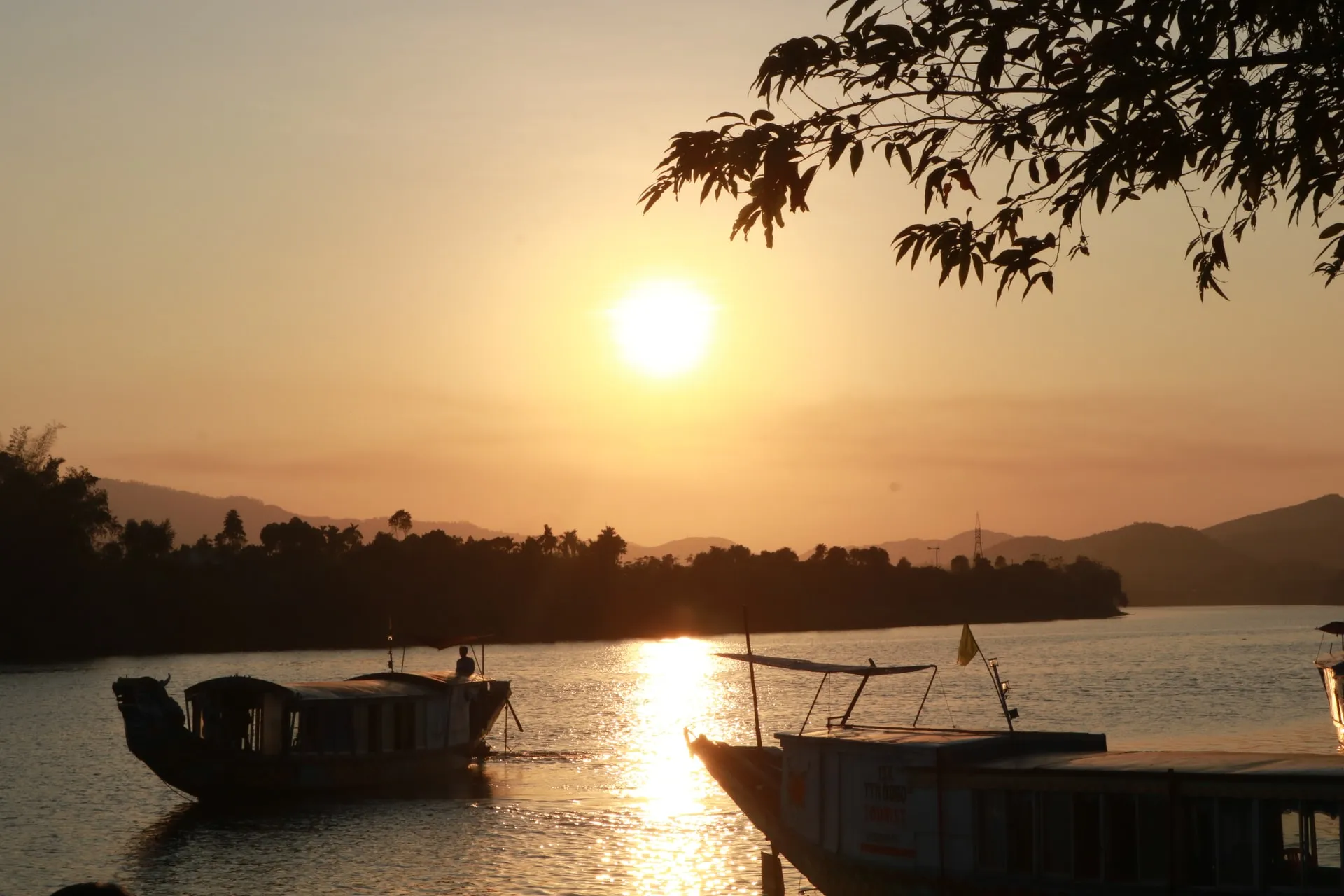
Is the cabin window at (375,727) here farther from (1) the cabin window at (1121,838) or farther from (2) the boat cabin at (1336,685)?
(2) the boat cabin at (1336,685)

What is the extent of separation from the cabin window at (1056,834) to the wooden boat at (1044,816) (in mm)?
25

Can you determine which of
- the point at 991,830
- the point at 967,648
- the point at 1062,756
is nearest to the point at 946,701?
the point at 967,648

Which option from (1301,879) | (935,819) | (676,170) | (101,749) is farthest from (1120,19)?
(101,749)

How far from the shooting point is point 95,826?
147 feet

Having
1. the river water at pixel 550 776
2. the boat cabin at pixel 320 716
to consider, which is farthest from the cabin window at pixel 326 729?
the river water at pixel 550 776

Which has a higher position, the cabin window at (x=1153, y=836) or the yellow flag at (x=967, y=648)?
the yellow flag at (x=967, y=648)

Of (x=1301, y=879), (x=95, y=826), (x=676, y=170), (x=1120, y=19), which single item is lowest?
(x=95, y=826)

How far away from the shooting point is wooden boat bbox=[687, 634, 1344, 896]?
21.1 meters

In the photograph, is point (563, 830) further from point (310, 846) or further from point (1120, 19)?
point (1120, 19)

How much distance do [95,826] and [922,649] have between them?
12081 centimetres

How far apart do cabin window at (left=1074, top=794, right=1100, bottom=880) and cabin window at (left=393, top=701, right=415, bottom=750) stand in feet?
105

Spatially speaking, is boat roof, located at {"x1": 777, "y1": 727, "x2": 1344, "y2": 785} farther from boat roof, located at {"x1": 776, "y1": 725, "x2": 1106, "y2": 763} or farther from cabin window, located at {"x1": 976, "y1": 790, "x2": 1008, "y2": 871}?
cabin window, located at {"x1": 976, "y1": 790, "x2": 1008, "y2": 871}

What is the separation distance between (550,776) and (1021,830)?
1285 inches

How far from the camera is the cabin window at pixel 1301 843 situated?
2088 cm
